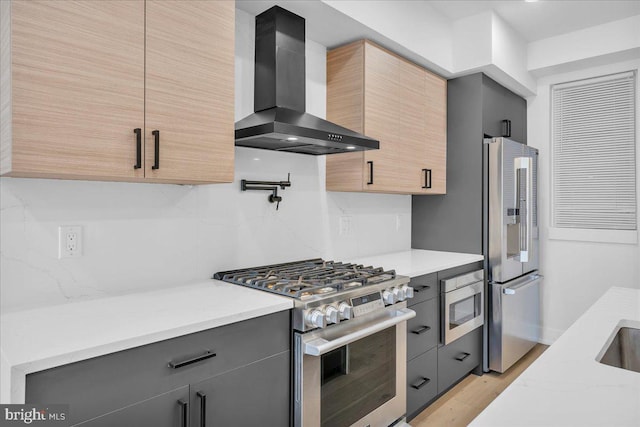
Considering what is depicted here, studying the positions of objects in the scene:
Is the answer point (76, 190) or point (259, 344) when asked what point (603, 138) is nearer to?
point (259, 344)

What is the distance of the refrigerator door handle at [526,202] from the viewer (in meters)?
3.28

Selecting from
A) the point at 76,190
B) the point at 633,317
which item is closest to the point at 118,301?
the point at 76,190

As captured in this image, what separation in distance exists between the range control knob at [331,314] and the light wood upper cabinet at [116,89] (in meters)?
0.73

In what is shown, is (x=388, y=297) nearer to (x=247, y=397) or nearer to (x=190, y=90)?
(x=247, y=397)

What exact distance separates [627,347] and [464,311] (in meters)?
1.41

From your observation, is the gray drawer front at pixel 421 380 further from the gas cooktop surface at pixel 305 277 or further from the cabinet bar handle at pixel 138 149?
the cabinet bar handle at pixel 138 149

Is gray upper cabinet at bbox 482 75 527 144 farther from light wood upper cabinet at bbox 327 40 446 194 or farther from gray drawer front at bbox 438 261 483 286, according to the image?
gray drawer front at bbox 438 261 483 286

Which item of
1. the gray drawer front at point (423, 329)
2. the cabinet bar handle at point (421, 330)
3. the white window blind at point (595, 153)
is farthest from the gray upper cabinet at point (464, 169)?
the cabinet bar handle at point (421, 330)

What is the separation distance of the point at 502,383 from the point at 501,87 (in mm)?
2421

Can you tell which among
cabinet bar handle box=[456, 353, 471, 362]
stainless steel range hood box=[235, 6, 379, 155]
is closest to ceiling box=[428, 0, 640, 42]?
stainless steel range hood box=[235, 6, 379, 155]

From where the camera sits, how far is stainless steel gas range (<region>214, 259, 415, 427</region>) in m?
1.69

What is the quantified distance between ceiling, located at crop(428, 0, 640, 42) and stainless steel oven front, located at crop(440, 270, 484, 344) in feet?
6.43

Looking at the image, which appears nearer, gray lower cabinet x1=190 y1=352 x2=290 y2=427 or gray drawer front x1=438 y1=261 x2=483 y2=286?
gray lower cabinet x1=190 y1=352 x2=290 y2=427

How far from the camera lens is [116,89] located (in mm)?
1468
